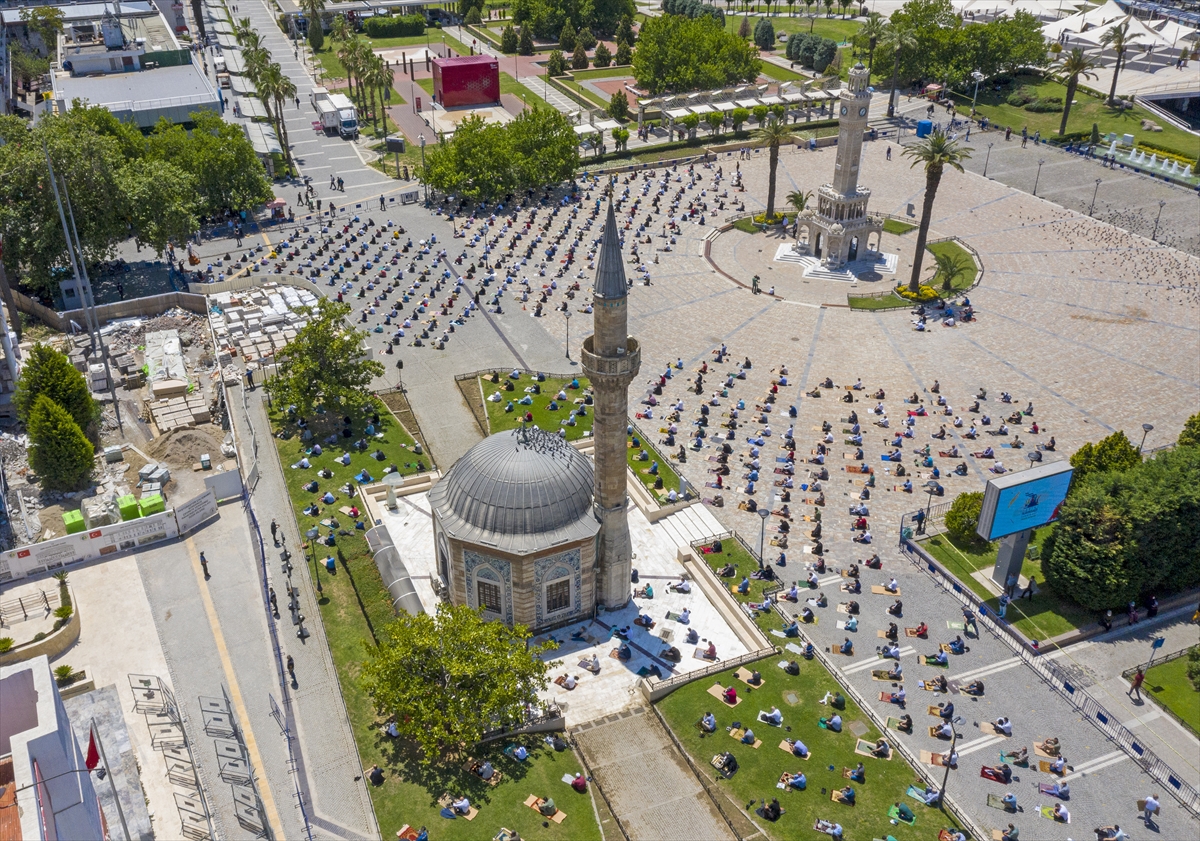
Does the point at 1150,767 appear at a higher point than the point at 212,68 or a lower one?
lower

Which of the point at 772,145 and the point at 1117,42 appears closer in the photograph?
the point at 772,145

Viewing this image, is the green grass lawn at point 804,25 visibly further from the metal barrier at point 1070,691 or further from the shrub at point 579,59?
the metal barrier at point 1070,691

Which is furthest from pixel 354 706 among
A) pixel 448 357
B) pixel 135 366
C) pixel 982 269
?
pixel 982 269

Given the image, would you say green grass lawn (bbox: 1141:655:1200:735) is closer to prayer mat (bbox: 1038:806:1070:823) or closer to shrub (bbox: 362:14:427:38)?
prayer mat (bbox: 1038:806:1070:823)

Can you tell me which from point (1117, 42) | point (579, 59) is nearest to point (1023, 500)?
point (1117, 42)

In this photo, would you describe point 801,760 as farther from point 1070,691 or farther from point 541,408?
point 541,408

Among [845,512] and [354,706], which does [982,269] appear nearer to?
[845,512]
